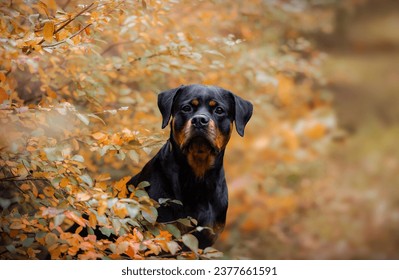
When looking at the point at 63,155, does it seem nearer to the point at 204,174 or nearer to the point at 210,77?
the point at 204,174

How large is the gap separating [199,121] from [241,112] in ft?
1.13

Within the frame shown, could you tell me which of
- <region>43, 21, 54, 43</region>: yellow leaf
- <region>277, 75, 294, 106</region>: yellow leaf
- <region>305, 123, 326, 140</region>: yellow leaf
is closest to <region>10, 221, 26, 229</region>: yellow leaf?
<region>43, 21, 54, 43</region>: yellow leaf

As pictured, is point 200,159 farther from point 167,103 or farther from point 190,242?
point 190,242

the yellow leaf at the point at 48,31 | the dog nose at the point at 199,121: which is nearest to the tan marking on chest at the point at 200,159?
the dog nose at the point at 199,121

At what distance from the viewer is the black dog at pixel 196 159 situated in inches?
112

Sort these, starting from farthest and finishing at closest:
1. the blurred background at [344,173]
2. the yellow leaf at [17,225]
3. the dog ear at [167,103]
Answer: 1. the blurred background at [344,173]
2. the dog ear at [167,103]
3. the yellow leaf at [17,225]

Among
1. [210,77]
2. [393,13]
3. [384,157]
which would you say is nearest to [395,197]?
[384,157]

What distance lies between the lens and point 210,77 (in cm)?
423

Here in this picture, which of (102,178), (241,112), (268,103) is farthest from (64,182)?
(268,103)

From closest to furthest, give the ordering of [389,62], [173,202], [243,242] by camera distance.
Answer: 1. [173,202]
2. [243,242]
3. [389,62]

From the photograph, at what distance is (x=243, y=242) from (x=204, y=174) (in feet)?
9.76

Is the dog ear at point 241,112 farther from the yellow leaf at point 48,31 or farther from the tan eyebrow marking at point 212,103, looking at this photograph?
the yellow leaf at point 48,31

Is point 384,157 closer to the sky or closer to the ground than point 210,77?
closer to the ground

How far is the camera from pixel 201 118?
274 centimetres
